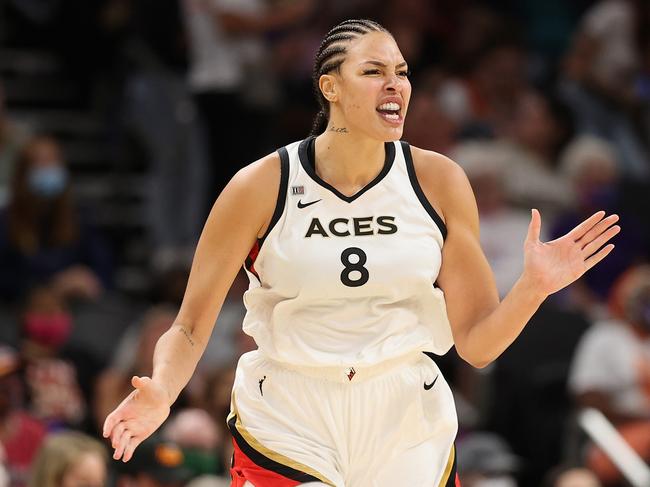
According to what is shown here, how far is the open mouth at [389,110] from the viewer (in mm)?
4660

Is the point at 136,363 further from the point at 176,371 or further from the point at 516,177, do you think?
the point at 176,371

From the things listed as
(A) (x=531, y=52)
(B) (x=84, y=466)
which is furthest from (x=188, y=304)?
(A) (x=531, y=52)

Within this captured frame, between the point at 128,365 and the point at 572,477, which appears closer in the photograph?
the point at 572,477

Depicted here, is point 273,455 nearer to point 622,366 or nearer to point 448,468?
point 448,468

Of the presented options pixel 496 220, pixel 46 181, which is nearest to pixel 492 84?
pixel 496 220

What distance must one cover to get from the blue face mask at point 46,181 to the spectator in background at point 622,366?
138 inches

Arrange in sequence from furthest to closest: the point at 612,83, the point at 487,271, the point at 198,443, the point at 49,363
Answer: the point at 612,83
the point at 49,363
the point at 198,443
the point at 487,271

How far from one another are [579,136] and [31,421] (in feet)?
16.0

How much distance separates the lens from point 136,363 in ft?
28.5

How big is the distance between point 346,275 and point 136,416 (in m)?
0.77

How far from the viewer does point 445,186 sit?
4.74 m

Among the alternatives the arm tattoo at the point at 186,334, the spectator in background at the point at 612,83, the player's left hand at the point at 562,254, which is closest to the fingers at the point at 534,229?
the player's left hand at the point at 562,254

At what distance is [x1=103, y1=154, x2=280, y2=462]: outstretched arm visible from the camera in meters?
4.66

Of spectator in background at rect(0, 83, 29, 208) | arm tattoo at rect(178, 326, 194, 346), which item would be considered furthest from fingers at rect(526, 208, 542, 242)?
spectator in background at rect(0, 83, 29, 208)
